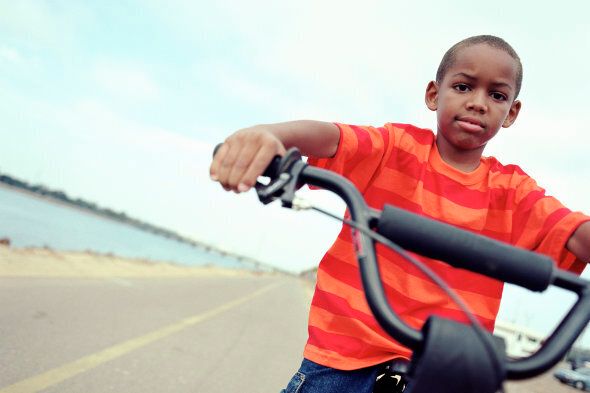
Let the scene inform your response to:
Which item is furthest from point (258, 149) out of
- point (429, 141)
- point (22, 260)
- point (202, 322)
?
A: point (22, 260)

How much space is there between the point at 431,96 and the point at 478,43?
347mm

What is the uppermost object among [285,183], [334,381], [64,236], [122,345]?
[285,183]

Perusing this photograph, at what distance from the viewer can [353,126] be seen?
1783 mm

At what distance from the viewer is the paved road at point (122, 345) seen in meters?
4.38

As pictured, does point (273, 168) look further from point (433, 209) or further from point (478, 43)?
point (478, 43)

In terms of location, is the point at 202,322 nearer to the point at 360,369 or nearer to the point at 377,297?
the point at 360,369

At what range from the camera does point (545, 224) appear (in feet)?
6.05

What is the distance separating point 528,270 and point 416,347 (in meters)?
0.30

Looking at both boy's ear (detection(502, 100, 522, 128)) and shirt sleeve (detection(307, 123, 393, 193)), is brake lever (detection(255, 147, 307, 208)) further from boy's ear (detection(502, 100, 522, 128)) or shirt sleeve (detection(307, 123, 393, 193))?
boy's ear (detection(502, 100, 522, 128))

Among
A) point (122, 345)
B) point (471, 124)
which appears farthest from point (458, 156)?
point (122, 345)

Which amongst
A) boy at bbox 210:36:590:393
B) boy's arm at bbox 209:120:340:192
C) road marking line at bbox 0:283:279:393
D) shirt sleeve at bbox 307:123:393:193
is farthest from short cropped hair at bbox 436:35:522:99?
road marking line at bbox 0:283:279:393

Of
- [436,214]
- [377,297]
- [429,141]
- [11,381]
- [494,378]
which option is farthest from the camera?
[11,381]

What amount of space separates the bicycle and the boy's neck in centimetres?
101

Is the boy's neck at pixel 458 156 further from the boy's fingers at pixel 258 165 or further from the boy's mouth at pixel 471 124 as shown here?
the boy's fingers at pixel 258 165
